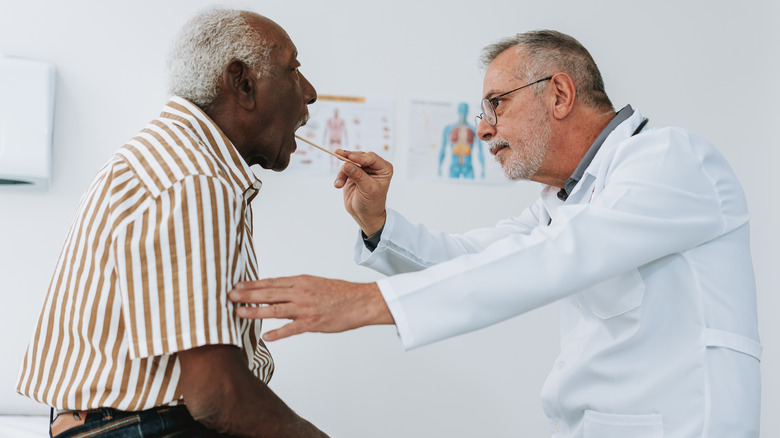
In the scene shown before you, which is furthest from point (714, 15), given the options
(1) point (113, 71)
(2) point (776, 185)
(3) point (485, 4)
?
(1) point (113, 71)

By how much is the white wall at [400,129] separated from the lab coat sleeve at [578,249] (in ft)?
4.11

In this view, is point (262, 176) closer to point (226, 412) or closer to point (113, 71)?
point (113, 71)

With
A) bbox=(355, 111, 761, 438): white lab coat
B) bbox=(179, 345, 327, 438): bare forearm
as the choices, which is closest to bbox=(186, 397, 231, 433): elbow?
bbox=(179, 345, 327, 438): bare forearm

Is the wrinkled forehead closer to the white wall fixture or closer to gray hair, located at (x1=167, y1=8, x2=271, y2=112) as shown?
gray hair, located at (x1=167, y1=8, x2=271, y2=112)

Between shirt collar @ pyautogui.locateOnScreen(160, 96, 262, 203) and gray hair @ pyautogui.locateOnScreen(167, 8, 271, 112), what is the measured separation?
0.03 meters

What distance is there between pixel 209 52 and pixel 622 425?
3.37ft

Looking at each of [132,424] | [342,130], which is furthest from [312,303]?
[342,130]

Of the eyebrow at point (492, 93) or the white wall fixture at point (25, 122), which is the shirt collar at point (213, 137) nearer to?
the eyebrow at point (492, 93)

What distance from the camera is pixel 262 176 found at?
2.23 metres

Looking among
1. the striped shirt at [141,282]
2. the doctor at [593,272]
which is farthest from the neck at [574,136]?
the striped shirt at [141,282]

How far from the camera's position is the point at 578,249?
40.1 inches

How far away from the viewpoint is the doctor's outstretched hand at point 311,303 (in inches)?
34.8

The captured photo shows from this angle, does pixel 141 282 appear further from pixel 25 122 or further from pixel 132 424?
pixel 25 122

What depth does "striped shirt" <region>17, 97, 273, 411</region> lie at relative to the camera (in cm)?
83
